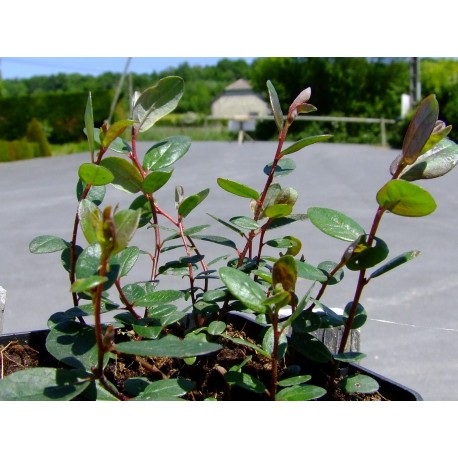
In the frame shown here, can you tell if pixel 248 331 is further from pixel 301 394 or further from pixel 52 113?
pixel 52 113

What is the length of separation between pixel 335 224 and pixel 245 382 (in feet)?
0.59

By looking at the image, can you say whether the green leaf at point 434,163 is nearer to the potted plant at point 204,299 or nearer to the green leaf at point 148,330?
the potted plant at point 204,299

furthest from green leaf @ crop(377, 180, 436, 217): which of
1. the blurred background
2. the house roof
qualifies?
the house roof

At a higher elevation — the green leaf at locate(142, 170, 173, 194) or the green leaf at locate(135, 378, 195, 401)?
the green leaf at locate(142, 170, 173, 194)

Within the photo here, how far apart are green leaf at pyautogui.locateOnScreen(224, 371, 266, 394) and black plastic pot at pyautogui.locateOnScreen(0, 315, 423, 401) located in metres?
0.16

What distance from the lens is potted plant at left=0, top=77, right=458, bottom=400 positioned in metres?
0.53

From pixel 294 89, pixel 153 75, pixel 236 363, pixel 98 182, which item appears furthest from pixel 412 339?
pixel 153 75

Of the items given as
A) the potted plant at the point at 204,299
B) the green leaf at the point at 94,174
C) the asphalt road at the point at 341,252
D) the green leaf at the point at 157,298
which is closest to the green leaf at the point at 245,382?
the potted plant at the point at 204,299

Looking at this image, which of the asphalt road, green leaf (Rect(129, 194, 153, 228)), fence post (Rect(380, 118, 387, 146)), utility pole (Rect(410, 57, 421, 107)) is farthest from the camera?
utility pole (Rect(410, 57, 421, 107))

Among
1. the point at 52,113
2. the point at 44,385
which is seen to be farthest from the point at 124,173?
the point at 52,113

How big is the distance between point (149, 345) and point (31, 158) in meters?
12.2

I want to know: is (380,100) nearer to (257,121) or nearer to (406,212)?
(257,121)

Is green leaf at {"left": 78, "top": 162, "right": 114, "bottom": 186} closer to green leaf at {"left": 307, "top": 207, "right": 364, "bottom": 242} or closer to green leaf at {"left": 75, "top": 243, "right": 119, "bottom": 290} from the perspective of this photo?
green leaf at {"left": 75, "top": 243, "right": 119, "bottom": 290}

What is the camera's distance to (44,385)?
53cm
